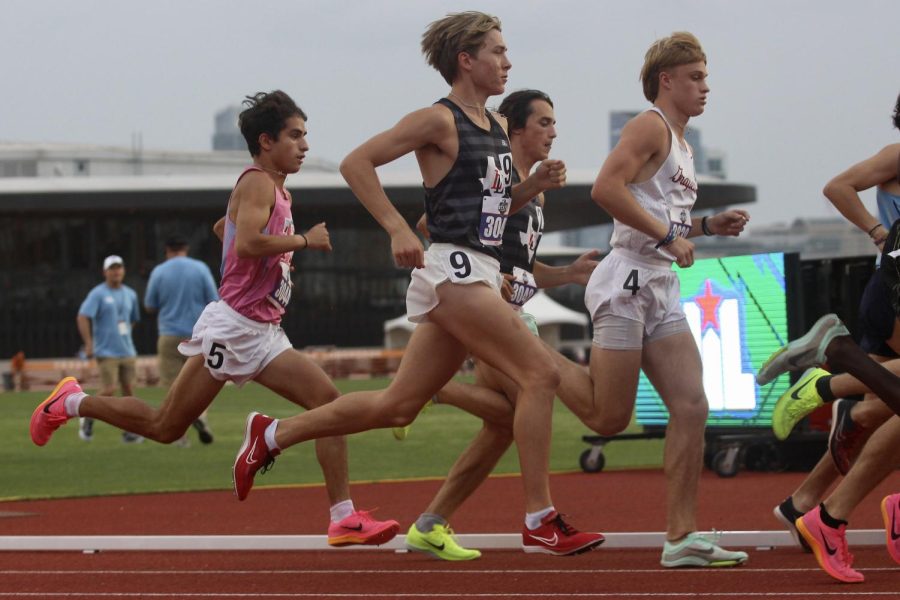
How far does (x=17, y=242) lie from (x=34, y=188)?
3.06m

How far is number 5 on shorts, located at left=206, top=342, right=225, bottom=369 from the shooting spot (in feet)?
23.8

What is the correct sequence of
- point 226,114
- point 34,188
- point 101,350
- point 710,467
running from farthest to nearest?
1. point 226,114
2. point 34,188
3. point 101,350
4. point 710,467

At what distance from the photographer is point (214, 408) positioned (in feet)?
81.7

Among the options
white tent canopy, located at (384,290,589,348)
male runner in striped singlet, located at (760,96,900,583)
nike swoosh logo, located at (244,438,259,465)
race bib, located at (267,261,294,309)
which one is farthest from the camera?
white tent canopy, located at (384,290,589,348)

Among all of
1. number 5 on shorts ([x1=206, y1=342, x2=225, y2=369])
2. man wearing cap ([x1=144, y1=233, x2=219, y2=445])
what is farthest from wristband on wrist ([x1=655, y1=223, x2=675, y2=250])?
man wearing cap ([x1=144, y1=233, x2=219, y2=445])

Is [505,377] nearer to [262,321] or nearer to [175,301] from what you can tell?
[262,321]

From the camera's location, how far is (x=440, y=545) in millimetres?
7227

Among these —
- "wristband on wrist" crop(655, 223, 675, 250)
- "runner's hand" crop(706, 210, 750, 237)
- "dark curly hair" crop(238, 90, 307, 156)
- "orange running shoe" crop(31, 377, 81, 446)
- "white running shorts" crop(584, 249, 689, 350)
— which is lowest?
"orange running shoe" crop(31, 377, 81, 446)

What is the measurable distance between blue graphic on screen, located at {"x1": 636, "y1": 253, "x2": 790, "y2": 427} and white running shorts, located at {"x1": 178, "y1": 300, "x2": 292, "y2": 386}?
5.69 meters

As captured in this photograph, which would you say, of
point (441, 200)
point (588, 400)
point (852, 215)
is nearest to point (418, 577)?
point (588, 400)

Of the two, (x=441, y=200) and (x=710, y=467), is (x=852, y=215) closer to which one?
(x=441, y=200)

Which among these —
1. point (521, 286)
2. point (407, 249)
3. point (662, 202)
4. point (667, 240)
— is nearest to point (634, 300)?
point (667, 240)

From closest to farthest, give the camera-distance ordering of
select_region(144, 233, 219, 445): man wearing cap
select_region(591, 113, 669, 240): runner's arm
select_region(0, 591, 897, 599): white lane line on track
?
select_region(0, 591, 897, 599): white lane line on track → select_region(591, 113, 669, 240): runner's arm → select_region(144, 233, 219, 445): man wearing cap

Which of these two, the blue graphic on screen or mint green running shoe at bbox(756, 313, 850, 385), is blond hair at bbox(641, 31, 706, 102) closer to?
mint green running shoe at bbox(756, 313, 850, 385)
